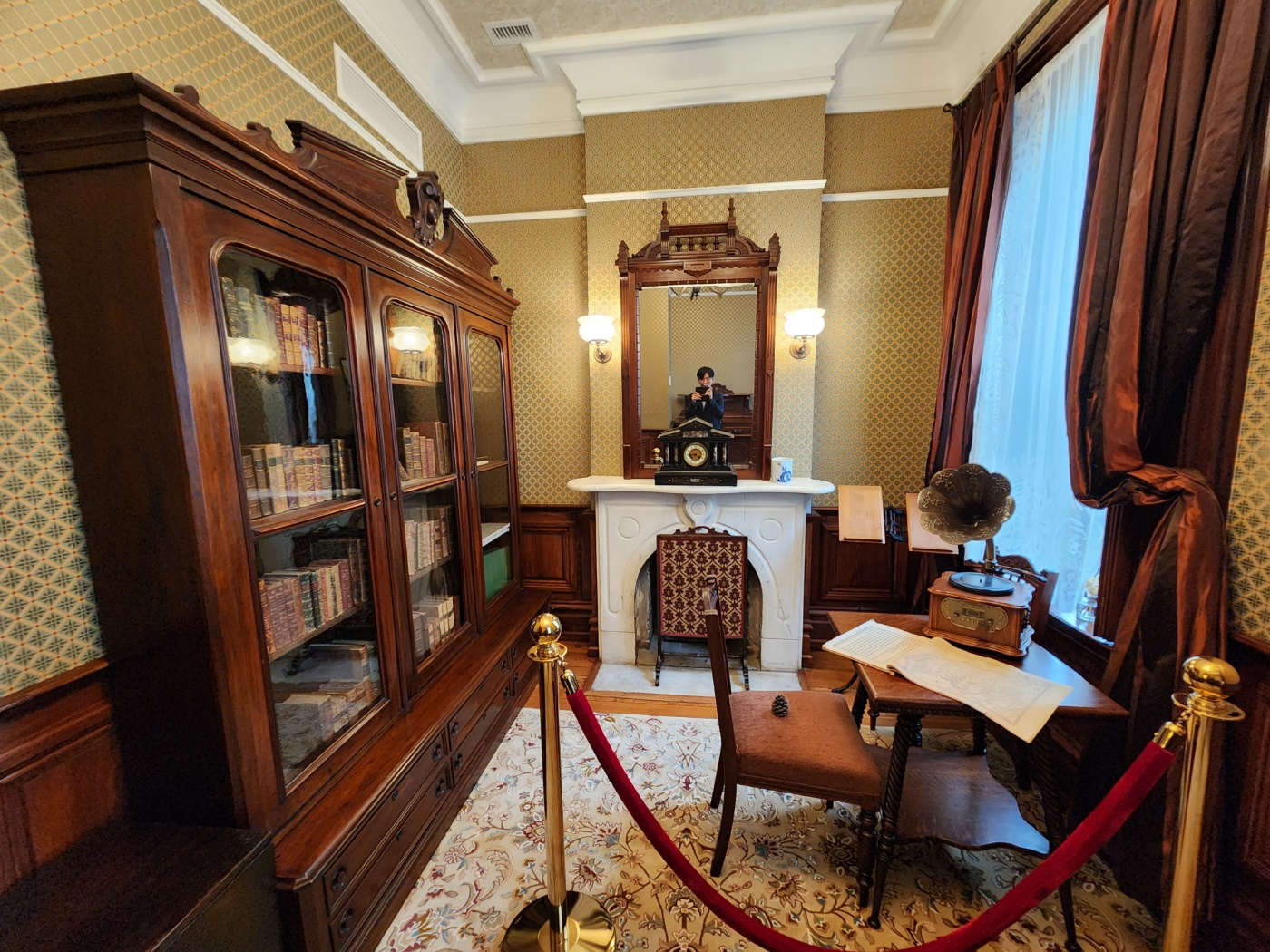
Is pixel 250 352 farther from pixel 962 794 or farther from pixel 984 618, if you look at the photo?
pixel 962 794

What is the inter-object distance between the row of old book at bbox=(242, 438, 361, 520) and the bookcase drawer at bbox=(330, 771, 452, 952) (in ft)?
3.43

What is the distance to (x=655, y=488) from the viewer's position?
2697 millimetres

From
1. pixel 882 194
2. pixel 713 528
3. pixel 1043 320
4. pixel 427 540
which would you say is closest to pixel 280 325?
pixel 427 540

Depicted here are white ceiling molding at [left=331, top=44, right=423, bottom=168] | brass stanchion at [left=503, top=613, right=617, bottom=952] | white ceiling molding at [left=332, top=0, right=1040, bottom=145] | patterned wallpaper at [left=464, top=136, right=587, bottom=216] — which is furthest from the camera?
patterned wallpaper at [left=464, top=136, right=587, bottom=216]

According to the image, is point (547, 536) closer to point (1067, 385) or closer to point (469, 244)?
point (469, 244)

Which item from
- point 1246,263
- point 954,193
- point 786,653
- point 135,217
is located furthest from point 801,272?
point 135,217

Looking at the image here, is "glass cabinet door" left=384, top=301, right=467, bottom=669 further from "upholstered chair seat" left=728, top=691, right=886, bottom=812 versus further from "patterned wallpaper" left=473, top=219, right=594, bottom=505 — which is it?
"upholstered chair seat" left=728, top=691, right=886, bottom=812

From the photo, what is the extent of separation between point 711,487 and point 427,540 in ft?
4.96

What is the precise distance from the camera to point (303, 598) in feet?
4.48

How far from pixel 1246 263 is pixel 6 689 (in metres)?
3.08

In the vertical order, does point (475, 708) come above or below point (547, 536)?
below

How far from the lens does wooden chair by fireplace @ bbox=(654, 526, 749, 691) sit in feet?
8.86

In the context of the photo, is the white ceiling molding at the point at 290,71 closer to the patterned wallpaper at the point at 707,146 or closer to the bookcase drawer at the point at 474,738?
the patterned wallpaper at the point at 707,146

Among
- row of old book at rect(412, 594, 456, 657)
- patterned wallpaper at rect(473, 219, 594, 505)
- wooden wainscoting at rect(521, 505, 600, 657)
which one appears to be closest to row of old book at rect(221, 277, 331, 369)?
row of old book at rect(412, 594, 456, 657)
